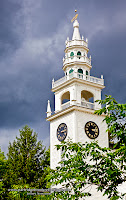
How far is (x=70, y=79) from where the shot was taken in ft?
144

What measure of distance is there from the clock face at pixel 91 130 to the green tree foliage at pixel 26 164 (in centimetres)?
952

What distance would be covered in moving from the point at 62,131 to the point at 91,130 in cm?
373

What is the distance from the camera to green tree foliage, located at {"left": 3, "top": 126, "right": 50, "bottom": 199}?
45750mm

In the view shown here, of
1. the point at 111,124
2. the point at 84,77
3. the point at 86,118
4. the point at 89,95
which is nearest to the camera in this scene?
the point at 111,124

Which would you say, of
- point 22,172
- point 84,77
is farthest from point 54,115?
point 22,172

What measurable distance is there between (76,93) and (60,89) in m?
3.69

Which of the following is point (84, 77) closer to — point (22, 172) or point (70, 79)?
point (70, 79)

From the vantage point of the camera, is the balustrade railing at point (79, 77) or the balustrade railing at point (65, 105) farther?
the balustrade railing at point (79, 77)

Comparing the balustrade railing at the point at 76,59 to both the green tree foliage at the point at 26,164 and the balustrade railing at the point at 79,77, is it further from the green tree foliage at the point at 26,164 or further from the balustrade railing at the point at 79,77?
the green tree foliage at the point at 26,164

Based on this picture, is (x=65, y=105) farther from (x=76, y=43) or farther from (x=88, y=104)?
(x=76, y=43)

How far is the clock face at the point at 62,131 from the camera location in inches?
1669

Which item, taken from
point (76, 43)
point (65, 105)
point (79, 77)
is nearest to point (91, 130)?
point (65, 105)

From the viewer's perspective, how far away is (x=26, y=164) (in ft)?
152

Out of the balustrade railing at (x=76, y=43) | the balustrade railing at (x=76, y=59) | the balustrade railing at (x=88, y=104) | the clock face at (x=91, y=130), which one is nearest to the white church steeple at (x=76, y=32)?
the balustrade railing at (x=76, y=43)
